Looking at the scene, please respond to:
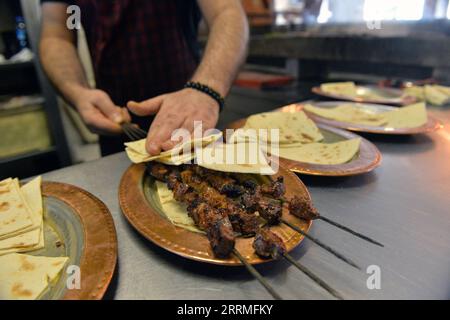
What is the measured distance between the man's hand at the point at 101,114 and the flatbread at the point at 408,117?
4.68 feet

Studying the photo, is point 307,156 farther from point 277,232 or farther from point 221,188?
point 277,232

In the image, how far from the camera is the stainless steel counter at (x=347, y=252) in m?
0.72

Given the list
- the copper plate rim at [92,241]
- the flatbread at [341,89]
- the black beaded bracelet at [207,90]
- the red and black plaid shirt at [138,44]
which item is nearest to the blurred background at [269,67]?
the flatbread at [341,89]

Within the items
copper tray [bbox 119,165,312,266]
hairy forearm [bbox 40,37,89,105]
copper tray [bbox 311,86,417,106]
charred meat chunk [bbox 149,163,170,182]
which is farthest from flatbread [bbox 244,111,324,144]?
hairy forearm [bbox 40,37,89,105]

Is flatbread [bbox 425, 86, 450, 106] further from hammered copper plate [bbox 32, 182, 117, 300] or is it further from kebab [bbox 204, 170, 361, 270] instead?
hammered copper plate [bbox 32, 182, 117, 300]

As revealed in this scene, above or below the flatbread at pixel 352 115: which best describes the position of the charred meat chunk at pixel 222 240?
above

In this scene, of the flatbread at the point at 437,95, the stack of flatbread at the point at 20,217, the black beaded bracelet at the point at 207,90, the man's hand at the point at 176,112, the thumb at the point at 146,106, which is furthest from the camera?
the flatbread at the point at 437,95

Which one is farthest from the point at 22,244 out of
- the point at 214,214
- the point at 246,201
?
the point at 246,201

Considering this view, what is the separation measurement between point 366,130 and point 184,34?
4.48ft

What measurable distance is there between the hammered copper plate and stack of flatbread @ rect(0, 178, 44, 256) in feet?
0.08

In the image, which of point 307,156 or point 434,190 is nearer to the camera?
point 434,190

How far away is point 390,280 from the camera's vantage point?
75 cm

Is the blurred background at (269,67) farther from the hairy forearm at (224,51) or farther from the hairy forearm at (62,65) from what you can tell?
the hairy forearm at (62,65)

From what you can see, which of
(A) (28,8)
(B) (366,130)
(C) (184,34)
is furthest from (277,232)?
(A) (28,8)
